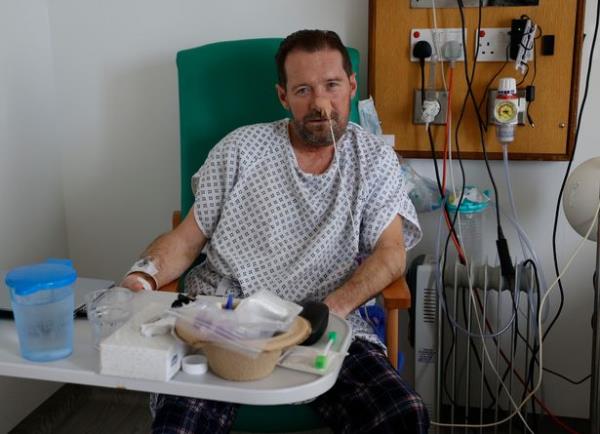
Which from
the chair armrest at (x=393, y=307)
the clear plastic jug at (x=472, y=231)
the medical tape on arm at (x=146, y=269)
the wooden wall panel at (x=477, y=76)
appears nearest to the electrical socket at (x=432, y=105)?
the wooden wall panel at (x=477, y=76)

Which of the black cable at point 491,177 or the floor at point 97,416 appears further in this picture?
the floor at point 97,416

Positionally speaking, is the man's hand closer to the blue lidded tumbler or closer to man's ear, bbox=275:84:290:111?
the blue lidded tumbler

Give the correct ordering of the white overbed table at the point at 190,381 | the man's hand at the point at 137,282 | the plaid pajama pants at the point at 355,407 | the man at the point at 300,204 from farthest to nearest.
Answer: the man at the point at 300,204 < the man's hand at the point at 137,282 < the plaid pajama pants at the point at 355,407 < the white overbed table at the point at 190,381

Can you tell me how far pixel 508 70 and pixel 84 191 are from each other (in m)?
1.57

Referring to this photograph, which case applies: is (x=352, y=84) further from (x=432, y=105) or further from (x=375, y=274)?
(x=375, y=274)

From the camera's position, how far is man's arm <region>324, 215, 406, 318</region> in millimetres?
1528

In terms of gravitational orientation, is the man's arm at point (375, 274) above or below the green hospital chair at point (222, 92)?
below

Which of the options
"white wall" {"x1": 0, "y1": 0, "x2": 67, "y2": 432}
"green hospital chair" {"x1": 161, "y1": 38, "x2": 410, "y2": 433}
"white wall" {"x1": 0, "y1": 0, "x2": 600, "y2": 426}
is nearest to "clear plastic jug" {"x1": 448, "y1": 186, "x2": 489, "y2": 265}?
"white wall" {"x1": 0, "y1": 0, "x2": 600, "y2": 426}

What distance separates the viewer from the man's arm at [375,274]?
153 centimetres

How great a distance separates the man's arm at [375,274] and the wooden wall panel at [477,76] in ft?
1.64

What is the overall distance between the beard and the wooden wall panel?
376 mm

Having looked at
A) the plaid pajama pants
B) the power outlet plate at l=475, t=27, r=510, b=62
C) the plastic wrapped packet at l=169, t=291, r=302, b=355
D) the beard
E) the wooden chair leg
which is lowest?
the plaid pajama pants

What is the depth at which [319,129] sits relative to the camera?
173 cm

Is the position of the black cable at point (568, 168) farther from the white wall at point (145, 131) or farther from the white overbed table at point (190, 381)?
the white overbed table at point (190, 381)
